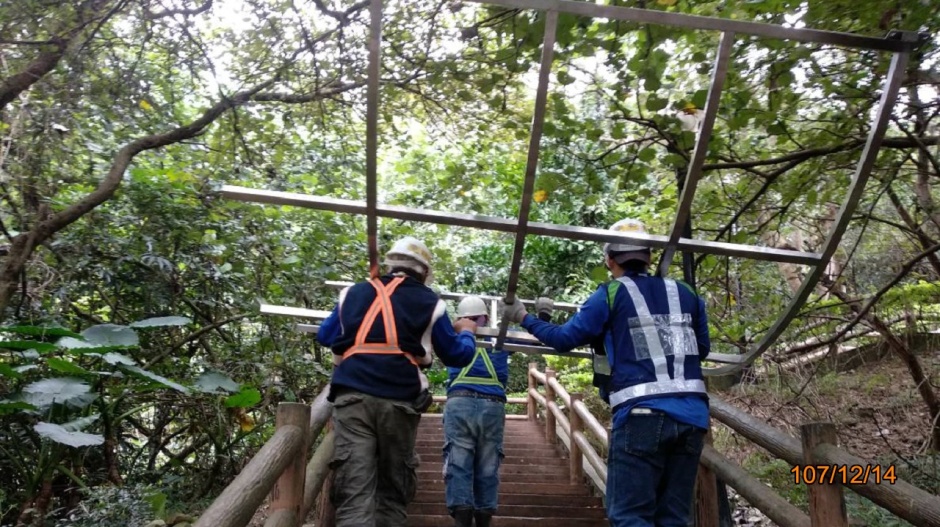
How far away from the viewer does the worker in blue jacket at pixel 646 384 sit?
231 centimetres

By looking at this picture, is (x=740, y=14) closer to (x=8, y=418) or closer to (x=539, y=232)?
(x=539, y=232)

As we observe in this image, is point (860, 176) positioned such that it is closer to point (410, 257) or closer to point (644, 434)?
point (644, 434)

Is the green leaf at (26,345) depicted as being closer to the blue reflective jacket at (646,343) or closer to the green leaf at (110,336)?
the green leaf at (110,336)

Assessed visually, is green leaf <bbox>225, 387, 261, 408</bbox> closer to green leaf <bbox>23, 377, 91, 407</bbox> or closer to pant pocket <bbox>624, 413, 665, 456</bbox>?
green leaf <bbox>23, 377, 91, 407</bbox>

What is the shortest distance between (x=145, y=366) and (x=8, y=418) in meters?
1.07

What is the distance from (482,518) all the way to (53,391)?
2.70 m

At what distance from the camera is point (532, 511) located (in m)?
4.67

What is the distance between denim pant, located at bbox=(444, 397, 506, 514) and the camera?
12.5 feet

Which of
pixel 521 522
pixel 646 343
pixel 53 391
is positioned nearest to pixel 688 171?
pixel 646 343

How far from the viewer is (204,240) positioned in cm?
530

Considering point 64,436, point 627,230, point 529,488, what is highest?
point 627,230

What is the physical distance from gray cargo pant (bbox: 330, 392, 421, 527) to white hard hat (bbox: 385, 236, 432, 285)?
566 millimetres

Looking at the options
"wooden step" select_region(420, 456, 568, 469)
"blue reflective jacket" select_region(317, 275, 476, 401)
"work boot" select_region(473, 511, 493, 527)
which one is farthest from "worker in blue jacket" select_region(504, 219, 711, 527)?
"wooden step" select_region(420, 456, 568, 469)

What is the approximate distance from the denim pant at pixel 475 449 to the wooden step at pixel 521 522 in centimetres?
53
